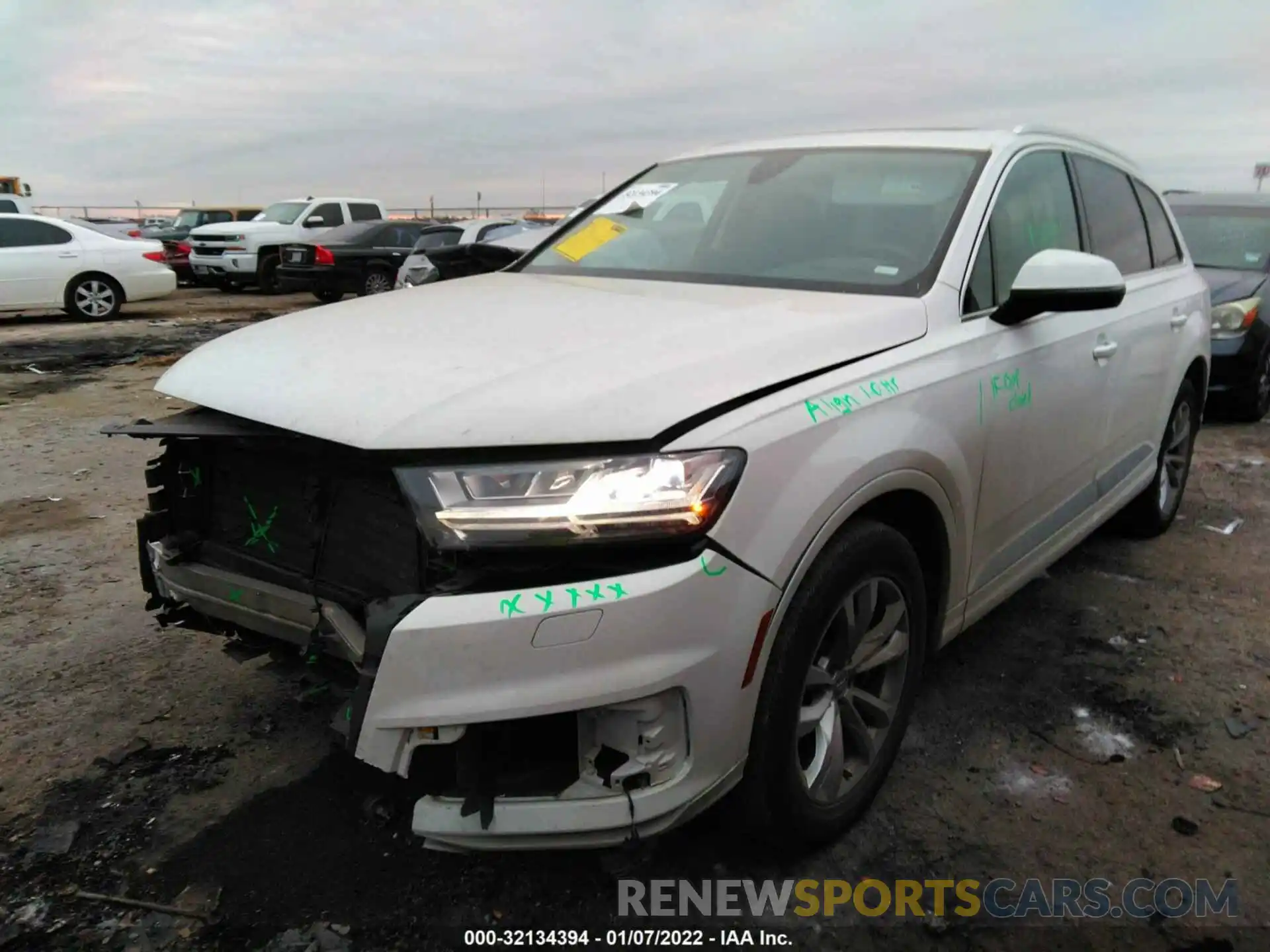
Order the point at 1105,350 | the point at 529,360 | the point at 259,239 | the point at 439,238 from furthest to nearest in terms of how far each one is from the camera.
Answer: the point at 259,239 < the point at 439,238 < the point at 1105,350 < the point at 529,360

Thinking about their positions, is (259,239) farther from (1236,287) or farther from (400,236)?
(1236,287)

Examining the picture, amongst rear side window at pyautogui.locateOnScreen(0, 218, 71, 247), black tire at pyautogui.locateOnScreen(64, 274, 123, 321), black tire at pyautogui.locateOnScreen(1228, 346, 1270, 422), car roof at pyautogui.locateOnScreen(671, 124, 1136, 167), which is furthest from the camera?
black tire at pyautogui.locateOnScreen(64, 274, 123, 321)

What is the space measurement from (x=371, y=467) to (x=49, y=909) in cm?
127

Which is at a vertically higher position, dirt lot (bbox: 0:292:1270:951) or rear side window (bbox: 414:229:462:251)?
rear side window (bbox: 414:229:462:251)

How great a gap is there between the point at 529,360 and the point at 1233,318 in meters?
6.85

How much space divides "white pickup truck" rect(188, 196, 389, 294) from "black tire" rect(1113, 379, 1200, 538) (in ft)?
50.2

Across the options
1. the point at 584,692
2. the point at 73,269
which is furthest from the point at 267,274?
the point at 584,692

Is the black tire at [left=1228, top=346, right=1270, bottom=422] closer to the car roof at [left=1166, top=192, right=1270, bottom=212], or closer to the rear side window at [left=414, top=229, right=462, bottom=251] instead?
the car roof at [left=1166, top=192, right=1270, bottom=212]

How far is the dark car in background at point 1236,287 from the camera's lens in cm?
696

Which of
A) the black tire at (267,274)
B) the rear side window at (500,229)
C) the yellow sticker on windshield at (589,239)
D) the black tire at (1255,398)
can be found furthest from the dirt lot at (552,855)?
the black tire at (267,274)

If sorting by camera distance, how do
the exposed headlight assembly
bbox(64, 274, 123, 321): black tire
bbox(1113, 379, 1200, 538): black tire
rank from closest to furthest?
bbox(1113, 379, 1200, 538): black tire → the exposed headlight assembly → bbox(64, 274, 123, 321): black tire

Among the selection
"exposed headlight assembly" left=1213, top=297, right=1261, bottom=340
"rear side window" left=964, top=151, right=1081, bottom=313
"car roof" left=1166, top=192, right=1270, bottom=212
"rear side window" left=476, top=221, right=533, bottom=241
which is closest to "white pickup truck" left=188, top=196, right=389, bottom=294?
"rear side window" left=476, top=221, right=533, bottom=241

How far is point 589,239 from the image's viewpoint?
11.3ft

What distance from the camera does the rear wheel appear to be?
15.5 m
